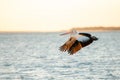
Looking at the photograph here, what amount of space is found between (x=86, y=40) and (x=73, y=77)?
55.4 ft

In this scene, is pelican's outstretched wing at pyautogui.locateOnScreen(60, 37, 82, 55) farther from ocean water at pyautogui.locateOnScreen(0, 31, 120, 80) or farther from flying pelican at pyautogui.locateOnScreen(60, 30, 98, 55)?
ocean water at pyautogui.locateOnScreen(0, 31, 120, 80)

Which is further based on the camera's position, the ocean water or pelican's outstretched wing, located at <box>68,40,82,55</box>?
the ocean water

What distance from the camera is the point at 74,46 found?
1054cm

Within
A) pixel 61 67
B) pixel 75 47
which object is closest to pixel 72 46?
pixel 75 47

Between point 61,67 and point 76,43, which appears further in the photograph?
point 61,67

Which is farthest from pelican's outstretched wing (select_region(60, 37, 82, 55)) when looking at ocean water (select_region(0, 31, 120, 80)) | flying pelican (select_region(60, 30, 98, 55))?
ocean water (select_region(0, 31, 120, 80))

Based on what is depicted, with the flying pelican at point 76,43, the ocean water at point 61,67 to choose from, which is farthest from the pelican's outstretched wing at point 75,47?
the ocean water at point 61,67

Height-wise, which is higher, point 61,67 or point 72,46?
point 72,46

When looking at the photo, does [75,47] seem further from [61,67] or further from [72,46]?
[61,67]

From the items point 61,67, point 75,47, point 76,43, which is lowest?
point 61,67

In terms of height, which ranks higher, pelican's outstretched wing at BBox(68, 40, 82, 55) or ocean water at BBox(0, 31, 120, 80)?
pelican's outstretched wing at BBox(68, 40, 82, 55)

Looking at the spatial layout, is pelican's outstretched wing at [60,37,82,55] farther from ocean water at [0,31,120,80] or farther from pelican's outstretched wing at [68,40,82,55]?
ocean water at [0,31,120,80]

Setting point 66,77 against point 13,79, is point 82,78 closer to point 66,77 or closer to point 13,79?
point 66,77

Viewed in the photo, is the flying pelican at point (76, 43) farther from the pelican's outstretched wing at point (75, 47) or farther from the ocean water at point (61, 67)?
the ocean water at point (61, 67)
